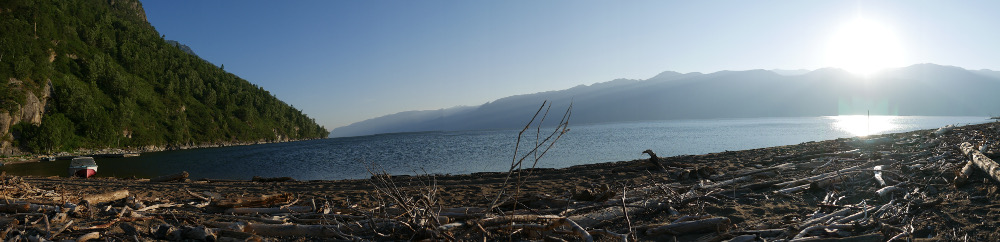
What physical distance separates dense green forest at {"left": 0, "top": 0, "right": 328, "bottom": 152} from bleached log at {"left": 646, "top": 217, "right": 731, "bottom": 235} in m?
85.8

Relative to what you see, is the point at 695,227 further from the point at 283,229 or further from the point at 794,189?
the point at 283,229

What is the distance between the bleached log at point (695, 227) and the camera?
560cm

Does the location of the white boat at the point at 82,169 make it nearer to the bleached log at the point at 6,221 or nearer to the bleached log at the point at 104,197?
the bleached log at the point at 104,197

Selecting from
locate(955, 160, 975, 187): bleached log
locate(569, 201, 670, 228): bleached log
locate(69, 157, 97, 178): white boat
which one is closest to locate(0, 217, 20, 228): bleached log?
locate(569, 201, 670, 228): bleached log

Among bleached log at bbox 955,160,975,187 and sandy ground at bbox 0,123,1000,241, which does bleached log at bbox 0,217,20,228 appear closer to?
sandy ground at bbox 0,123,1000,241

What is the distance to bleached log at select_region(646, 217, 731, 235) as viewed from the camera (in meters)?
5.60

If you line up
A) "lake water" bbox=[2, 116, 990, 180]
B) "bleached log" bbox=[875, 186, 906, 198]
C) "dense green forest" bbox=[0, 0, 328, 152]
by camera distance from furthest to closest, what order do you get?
"dense green forest" bbox=[0, 0, 328, 152], "lake water" bbox=[2, 116, 990, 180], "bleached log" bbox=[875, 186, 906, 198]

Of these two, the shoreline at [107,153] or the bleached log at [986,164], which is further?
the shoreline at [107,153]

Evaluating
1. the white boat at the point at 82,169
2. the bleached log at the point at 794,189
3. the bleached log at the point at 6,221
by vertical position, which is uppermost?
the bleached log at the point at 6,221

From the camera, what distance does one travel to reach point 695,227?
5.62 m

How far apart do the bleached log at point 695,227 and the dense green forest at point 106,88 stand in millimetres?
85801

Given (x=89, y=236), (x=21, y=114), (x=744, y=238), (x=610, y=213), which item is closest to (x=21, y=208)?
(x=89, y=236)

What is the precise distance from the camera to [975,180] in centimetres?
748

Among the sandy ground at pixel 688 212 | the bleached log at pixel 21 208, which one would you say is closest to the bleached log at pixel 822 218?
the sandy ground at pixel 688 212
